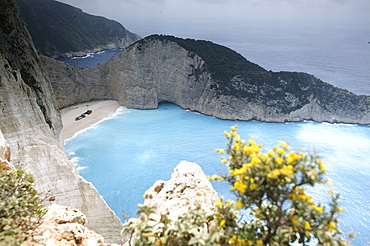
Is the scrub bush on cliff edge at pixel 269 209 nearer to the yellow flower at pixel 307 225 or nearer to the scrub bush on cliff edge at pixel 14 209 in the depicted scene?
the yellow flower at pixel 307 225

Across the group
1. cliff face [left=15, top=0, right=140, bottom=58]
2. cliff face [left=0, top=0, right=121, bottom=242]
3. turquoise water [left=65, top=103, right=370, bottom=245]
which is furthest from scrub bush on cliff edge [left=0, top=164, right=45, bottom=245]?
cliff face [left=15, top=0, right=140, bottom=58]

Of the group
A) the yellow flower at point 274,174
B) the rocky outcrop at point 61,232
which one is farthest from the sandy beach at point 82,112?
the yellow flower at point 274,174

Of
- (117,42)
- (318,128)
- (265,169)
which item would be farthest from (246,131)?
(117,42)

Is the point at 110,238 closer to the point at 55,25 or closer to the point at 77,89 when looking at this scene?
the point at 77,89

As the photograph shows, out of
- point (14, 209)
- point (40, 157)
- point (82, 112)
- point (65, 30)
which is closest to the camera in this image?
point (14, 209)

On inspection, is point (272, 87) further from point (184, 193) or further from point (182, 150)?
point (184, 193)

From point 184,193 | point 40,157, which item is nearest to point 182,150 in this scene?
point 40,157

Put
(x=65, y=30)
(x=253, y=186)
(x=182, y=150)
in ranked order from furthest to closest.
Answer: (x=65, y=30), (x=182, y=150), (x=253, y=186)
